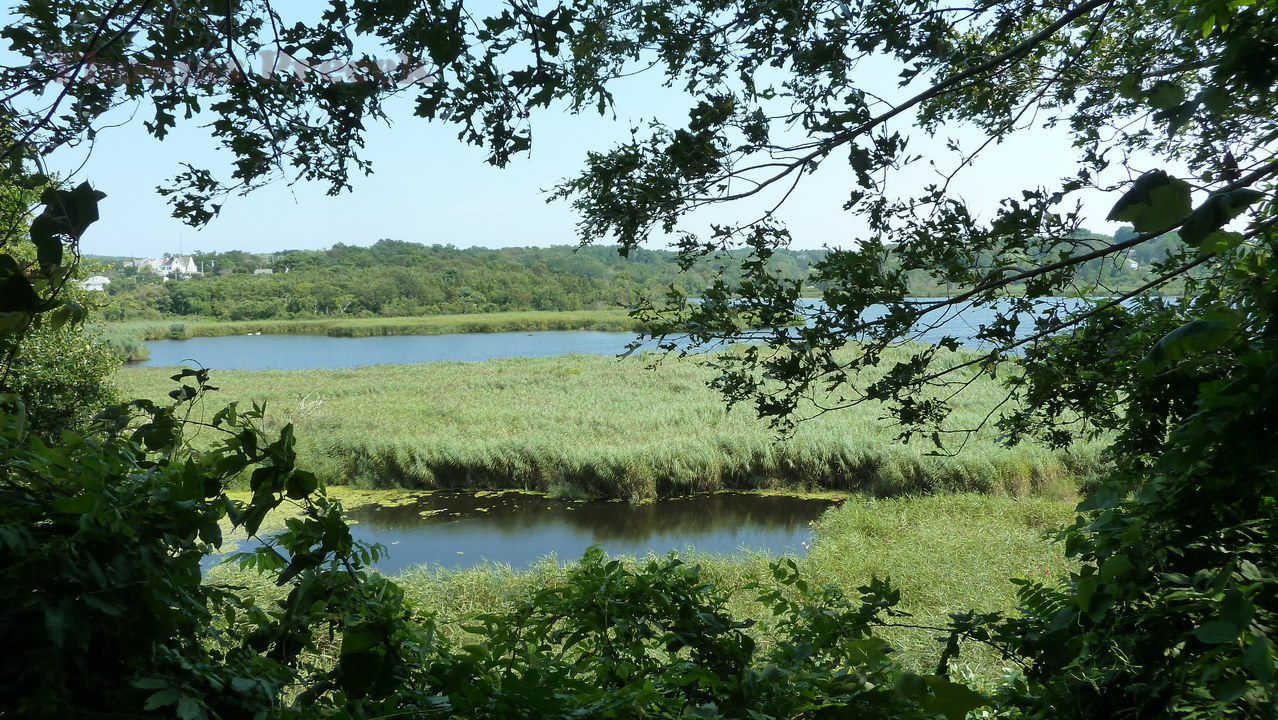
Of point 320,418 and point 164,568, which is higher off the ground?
point 164,568

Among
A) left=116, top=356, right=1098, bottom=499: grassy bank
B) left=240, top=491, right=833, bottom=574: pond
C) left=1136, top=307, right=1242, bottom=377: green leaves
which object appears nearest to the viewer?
left=1136, top=307, right=1242, bottom=377: green leaves

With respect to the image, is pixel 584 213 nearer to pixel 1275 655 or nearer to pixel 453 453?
pixel 1275 655

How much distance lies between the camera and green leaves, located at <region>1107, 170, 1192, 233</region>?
53 cm

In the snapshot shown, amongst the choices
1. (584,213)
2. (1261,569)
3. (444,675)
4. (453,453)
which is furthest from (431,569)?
(1261,569)

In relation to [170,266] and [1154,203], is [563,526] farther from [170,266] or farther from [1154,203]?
[170,266]

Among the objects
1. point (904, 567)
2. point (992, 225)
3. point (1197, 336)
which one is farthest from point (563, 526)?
point (1197, 336)

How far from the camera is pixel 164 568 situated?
91 centimetres

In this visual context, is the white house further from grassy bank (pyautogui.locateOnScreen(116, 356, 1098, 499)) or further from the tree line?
grassy bank (pyautogui.locateOnScreen(116, 356, 1098, 499))

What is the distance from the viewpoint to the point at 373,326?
3606cm

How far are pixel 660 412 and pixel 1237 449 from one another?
1277cm

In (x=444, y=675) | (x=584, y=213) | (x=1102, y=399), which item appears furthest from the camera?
(x=1102, y=399)

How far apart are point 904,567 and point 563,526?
166 inches

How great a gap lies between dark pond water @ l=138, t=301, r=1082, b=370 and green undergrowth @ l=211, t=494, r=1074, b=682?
17610mm

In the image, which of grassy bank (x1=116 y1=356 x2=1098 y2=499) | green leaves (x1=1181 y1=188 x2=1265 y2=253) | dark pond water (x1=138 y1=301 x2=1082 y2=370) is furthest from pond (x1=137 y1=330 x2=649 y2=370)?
green leaves (x1=1181 y1=188 x2=1265 y2=253)
